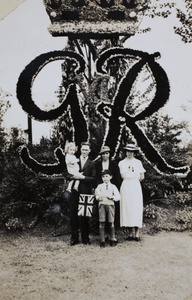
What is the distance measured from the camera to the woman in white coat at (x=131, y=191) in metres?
1.94

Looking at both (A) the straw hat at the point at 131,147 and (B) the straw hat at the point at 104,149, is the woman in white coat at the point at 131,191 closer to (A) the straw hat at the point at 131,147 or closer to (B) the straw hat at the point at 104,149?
(A) the straw hat at the point at 131,147

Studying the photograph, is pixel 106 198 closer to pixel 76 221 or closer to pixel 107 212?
pixel 107 212

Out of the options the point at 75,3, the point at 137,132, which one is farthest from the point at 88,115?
the point at 75,3


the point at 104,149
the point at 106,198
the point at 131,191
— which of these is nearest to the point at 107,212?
the point at 106,198

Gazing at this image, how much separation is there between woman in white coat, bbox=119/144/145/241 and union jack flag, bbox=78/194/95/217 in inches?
7.9

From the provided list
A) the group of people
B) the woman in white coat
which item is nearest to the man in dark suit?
the group of people

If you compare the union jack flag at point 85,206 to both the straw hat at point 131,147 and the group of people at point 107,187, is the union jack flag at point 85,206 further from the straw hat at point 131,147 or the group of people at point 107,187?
the straw hat at point 131,147

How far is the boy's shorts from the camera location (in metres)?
1.92

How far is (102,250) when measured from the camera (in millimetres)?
1861

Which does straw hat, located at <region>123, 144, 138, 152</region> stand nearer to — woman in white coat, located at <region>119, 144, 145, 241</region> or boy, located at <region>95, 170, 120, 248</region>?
woman in white coat, located at <region>119, 144, 145, 241</region>

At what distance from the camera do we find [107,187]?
76.6 inches

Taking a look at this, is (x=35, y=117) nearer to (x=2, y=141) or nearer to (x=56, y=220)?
(x=2, y=141)

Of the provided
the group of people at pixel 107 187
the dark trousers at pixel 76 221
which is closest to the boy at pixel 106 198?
the group of people at pixel 107 187

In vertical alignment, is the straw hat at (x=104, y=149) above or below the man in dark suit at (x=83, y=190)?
above
